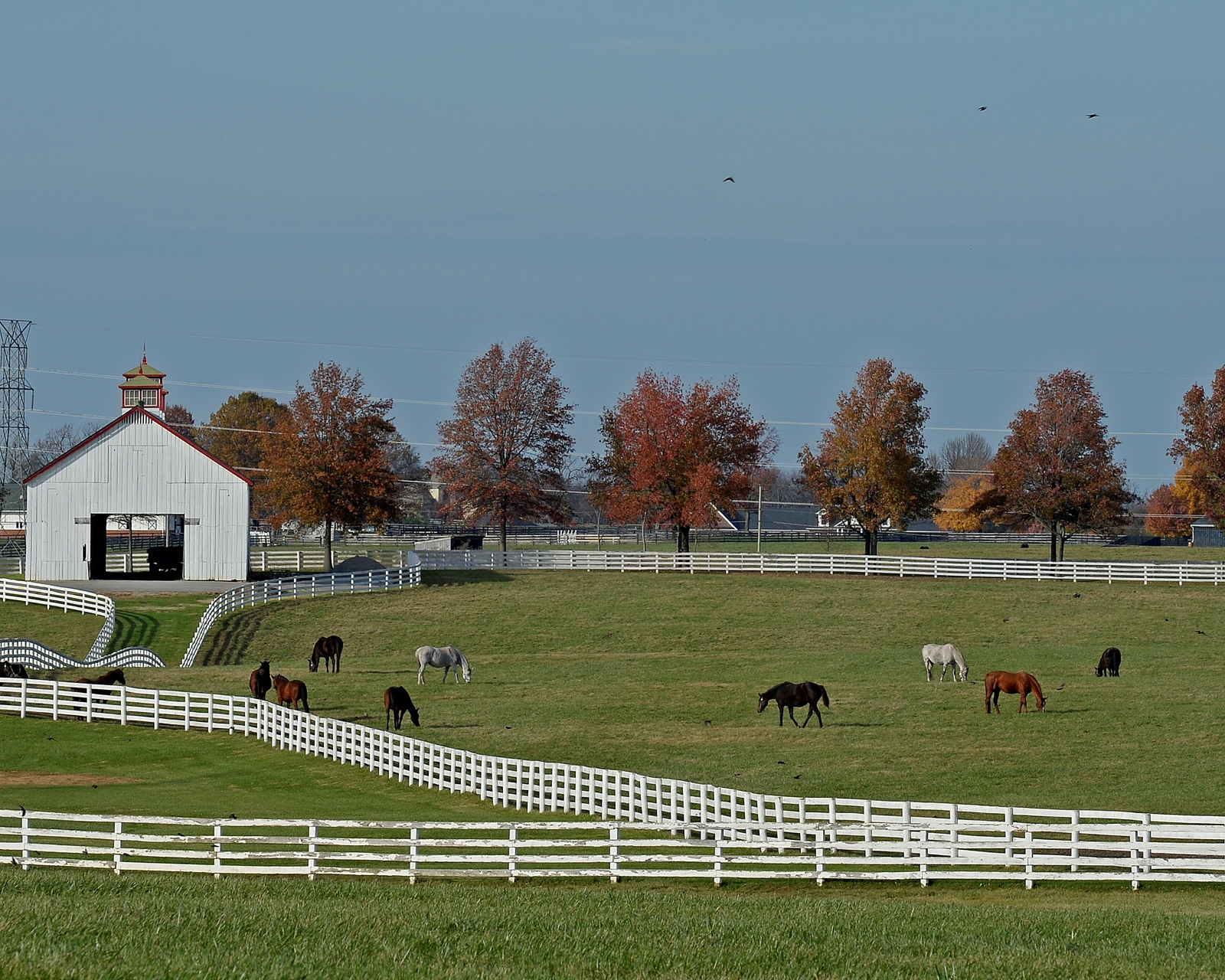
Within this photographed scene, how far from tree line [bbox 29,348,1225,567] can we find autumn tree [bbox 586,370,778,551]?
0.08 metres

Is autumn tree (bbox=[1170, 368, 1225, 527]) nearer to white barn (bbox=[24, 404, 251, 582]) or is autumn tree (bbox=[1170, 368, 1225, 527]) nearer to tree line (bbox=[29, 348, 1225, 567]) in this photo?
tree line (bbox=[29, 348, 1225, 567])

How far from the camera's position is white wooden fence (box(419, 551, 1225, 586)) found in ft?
184

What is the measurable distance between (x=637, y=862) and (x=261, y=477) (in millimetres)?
98341

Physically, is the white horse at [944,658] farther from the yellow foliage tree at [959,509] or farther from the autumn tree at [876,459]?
the yellow foliage tree at [959,509]

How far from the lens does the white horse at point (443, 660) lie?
3519 centimetres

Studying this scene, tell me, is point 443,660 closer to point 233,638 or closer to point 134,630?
point 233,638

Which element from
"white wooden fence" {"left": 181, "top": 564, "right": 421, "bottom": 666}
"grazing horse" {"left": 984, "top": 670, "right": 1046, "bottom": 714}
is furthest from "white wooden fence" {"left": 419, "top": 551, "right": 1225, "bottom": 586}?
"grazing horse" {"left": 984, "top": 670, "right": 1046, "bottom": 714}

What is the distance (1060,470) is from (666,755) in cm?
4308

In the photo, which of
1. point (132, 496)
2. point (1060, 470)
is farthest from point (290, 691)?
point (1060, 470)

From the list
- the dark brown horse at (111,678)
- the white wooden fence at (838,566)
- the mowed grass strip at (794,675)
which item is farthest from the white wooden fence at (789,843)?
the white wooden fence at (838,566)

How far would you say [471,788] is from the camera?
77.6ft

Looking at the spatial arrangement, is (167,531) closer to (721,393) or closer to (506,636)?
(721,393)

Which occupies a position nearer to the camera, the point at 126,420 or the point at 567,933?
the point at 567,933

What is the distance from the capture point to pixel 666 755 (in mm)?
25875
